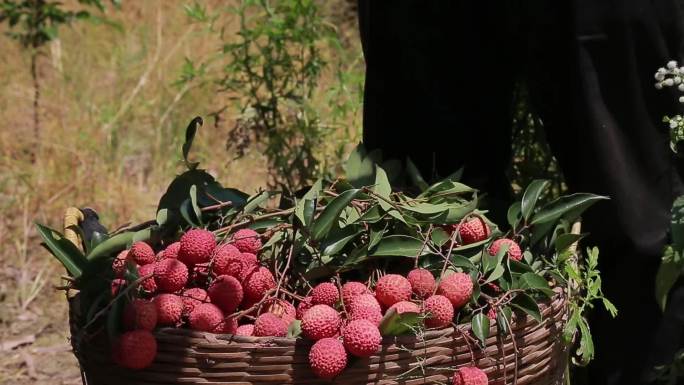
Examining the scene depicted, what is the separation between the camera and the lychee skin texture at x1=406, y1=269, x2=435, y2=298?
1510 mm

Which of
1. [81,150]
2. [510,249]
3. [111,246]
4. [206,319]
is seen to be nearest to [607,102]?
[510,249]

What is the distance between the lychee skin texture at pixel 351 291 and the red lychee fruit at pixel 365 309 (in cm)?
1

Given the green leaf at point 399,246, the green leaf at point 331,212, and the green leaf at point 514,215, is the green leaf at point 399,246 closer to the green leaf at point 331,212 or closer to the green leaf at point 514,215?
the green leaf at point 331,212

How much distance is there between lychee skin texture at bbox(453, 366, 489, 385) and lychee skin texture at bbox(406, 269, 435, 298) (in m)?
0.13

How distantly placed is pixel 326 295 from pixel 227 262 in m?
0.16

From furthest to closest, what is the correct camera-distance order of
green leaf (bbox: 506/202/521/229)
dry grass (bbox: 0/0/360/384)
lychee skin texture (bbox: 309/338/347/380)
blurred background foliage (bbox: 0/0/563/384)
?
dry grass (bbox: 0/0/360/384)
blurred background foliage (bbox: 0/0/563/384)
green leaf (bbox: 506/202/521/229)
lychee skin texture (bbox: 309/338/347/380)

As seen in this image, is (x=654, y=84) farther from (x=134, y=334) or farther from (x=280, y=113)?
(x=280, y=113)

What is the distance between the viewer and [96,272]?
1.56 metres

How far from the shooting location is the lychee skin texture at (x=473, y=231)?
165cm

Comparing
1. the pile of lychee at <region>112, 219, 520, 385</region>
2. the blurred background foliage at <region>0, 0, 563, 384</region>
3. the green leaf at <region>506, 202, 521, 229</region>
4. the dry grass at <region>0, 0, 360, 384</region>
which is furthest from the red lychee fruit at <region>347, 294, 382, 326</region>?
the dry grass at <region>0, 0, 360, 384</region>

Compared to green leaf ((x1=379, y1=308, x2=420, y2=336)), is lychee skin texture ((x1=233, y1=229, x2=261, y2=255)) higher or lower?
higher

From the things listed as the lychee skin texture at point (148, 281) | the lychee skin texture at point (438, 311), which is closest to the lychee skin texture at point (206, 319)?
the lychee skin texture at point (148, 281)

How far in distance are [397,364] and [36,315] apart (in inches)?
75.4

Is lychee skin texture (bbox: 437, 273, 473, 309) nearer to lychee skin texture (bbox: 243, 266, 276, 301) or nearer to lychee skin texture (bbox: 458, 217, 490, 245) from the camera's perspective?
lychee skin texture (bbox: 458, 217, 490, 245)
